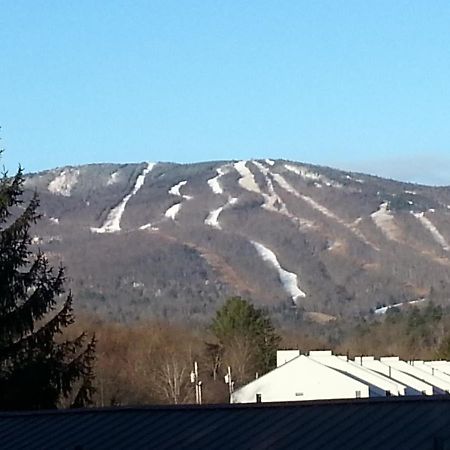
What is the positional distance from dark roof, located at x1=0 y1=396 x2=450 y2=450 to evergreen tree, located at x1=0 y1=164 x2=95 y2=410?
7225mm

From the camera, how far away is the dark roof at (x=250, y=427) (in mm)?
13734

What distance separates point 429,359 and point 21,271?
71.7 m

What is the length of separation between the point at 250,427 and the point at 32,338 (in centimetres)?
1076

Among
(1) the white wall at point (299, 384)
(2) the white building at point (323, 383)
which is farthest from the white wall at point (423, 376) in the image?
(1) the white wall at point (299, 384)

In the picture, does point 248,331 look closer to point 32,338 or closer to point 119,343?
point 119,343

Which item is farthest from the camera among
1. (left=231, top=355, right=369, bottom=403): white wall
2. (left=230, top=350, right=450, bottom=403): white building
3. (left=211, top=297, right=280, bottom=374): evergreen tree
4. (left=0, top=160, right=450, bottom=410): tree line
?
(left=211, top=297, right=280, bottom=374): evergreen tree

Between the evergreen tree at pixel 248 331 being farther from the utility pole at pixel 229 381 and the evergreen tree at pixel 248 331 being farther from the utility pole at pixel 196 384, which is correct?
the utility pole at pixel 229 381

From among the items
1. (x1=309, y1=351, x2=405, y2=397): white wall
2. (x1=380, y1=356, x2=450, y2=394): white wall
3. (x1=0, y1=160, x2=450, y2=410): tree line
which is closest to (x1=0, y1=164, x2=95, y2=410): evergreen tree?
(x1=0, y1=160, x2=450, y2=410): tree line

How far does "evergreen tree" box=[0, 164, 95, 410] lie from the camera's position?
23.6 metres

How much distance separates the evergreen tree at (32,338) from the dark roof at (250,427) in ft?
23.7

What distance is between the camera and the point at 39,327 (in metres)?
25.7

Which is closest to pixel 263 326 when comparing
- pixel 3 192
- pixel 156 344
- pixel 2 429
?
pixel 156 344

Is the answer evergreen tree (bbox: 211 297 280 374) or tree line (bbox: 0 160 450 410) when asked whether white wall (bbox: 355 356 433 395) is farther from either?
evergreen tree (bbox: 211 297 280 374)

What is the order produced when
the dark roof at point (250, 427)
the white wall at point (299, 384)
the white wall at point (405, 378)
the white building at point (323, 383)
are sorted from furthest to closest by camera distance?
the white wall at point (405, 378)
the white wall at point (299, 384)
the white building at point (323, 383)
the dark roof at point (250, 427)
